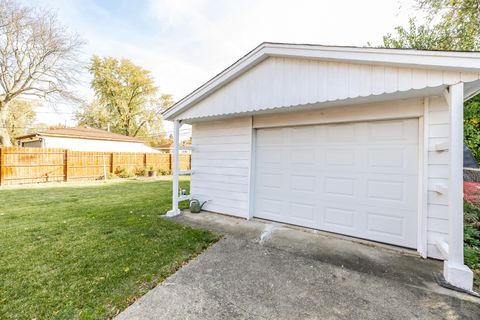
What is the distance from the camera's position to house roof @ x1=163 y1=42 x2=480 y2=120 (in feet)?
8.42

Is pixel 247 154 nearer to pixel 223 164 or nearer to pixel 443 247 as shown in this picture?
pixel 223 164

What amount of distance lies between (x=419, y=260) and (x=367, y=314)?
1.74 metres

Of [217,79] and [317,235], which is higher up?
[217,79]

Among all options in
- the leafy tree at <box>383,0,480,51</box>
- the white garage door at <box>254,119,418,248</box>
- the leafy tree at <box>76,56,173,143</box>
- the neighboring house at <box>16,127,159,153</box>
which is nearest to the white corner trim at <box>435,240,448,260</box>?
the white garage door at <box>254,119,418,248</box>

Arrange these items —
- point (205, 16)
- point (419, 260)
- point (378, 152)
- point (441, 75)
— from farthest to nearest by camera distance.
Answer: point (205, 16), point (378, 152), point (419, 260), point (441, 75)

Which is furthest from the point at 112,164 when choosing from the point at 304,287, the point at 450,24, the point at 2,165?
the point at 450,24

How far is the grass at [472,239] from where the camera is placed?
2.85m

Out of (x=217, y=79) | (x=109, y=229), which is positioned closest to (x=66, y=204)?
(x=109, y=229)

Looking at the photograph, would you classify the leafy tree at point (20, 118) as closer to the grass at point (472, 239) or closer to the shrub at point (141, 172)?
the shrub at point (141, 172)

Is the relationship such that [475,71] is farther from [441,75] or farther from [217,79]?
[217,79]

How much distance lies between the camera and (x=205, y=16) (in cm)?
740

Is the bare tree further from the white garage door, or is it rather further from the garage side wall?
the white garage door

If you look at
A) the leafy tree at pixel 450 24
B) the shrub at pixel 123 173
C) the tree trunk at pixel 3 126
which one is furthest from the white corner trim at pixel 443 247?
the tree trunk at pixel 3 126

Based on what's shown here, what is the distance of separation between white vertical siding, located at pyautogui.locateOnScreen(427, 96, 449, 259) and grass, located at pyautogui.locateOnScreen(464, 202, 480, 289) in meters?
0.33
